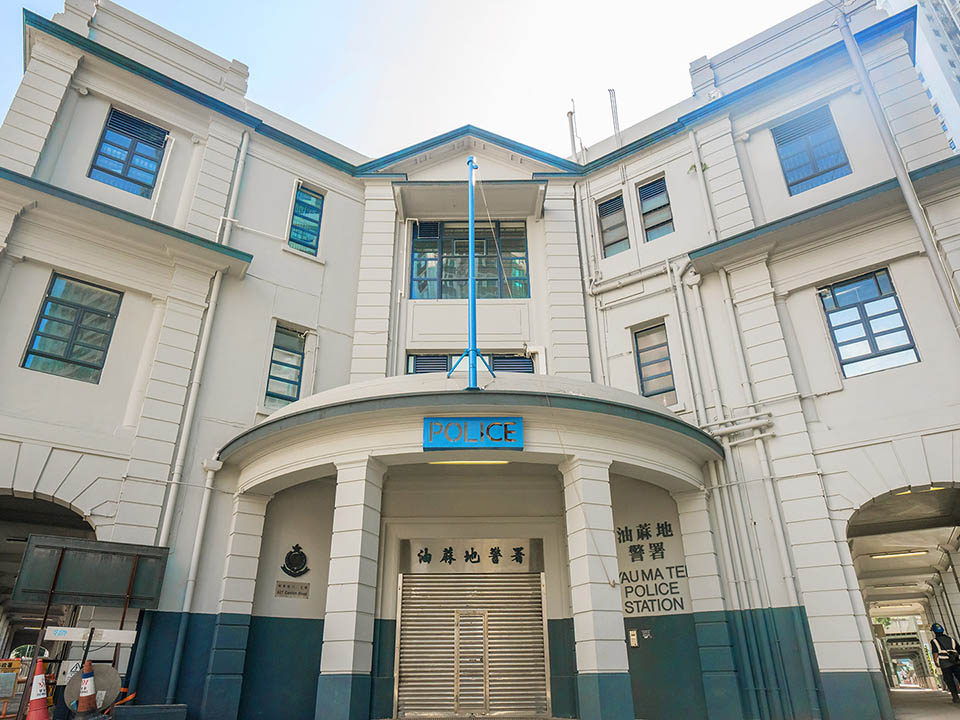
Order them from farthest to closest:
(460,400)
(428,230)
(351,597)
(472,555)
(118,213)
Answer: (428,230) → (472,555) → (118,213) → (460,400) → (351,597)

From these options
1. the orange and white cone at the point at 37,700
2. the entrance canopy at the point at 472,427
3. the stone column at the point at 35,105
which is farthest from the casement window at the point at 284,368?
the orange and white cone at the point at 37,700

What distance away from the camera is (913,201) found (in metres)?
10.4

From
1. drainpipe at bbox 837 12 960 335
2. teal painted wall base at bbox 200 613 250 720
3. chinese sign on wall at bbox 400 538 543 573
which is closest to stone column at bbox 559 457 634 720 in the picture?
chinese sign on wall at bbox 400 538 543 573

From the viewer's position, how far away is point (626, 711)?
821cm

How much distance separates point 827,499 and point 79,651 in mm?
12801

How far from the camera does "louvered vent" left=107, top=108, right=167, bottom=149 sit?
1320 cm

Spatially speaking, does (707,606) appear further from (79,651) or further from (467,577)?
(79,651)

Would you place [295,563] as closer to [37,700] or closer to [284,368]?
[284,368]

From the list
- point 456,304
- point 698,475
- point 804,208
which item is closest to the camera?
point 698,475

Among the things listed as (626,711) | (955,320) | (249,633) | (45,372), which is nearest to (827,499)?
(955,320)

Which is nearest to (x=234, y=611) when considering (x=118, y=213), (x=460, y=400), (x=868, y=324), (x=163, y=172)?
(x=460, y=400)

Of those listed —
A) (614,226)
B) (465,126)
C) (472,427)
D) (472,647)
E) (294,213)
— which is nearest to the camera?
(472,427)

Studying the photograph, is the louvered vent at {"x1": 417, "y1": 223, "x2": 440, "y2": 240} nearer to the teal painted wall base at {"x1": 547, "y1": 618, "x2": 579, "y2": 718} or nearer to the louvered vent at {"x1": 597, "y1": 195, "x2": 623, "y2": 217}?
the louvered vent at {"x1": 597, "y1": 195, "x2": 623, "y2": 217}

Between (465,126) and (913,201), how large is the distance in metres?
11.1
